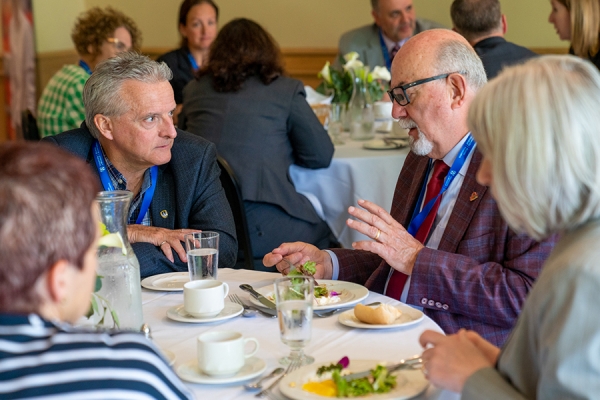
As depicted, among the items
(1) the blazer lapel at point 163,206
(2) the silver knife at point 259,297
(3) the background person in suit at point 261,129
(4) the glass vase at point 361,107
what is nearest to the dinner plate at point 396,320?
(2) the silver knife at point 259,297

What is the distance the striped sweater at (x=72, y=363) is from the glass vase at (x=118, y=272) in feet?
1.51

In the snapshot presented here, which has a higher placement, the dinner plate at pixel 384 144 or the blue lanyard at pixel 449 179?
the blue lanyard at pixel 449 179

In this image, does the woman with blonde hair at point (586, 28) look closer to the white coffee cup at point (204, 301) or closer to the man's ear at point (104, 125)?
the man's ear at point (104, 125)

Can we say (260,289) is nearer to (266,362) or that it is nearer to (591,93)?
(266,362)

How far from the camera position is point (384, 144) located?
3.80 m

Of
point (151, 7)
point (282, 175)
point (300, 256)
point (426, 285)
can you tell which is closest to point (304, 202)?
point (282, 175)

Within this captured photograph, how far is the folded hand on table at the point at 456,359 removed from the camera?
1.12m

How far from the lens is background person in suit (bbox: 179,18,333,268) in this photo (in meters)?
3.40

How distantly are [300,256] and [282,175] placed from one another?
152 cm

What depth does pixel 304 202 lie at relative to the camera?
3.53 metres

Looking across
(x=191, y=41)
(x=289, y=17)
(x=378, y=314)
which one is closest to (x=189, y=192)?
(x=378, y=314)

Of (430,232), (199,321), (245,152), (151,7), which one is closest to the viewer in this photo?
(199,321)

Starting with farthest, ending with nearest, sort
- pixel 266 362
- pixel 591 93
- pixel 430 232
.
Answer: pixel 430 232
pixel 266 362
pixel 591 93

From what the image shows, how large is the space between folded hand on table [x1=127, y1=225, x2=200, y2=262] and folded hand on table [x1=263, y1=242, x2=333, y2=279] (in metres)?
0.28
